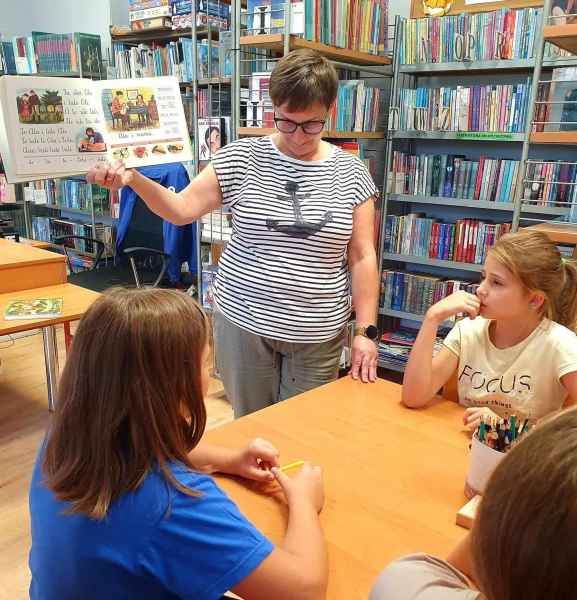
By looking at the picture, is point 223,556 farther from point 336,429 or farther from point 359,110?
point 359,110

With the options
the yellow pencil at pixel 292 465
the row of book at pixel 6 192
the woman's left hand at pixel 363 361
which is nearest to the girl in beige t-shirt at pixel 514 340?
the woman's left hand at pixel 363 361

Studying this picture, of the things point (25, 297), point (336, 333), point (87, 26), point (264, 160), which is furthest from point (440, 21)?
point (87, 26)

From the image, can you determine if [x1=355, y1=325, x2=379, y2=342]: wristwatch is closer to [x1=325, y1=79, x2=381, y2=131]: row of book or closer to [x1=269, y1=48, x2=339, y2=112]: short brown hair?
[x1=269, y1=48, x2=339, y2=112]: short brown hair

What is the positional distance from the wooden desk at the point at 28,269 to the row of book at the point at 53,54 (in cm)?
239

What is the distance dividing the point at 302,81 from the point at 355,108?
1.84 m

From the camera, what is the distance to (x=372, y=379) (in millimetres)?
1558

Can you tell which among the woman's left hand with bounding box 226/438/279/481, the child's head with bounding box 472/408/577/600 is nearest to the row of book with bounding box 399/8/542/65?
A: the woman's left hand with bounding box 226/438/279/481

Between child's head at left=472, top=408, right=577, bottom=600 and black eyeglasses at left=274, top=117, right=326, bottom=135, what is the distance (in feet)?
3.77

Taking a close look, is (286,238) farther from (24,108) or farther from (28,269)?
(28,269)

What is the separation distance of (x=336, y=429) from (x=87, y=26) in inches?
195

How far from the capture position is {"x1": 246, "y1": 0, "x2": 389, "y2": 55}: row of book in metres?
2.76

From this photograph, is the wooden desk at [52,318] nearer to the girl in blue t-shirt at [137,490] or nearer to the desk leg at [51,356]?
the desk leg at [51,356]

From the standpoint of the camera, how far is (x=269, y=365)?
156 centimetres

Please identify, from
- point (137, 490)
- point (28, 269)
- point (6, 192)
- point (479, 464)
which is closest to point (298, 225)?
point (479, 464)
